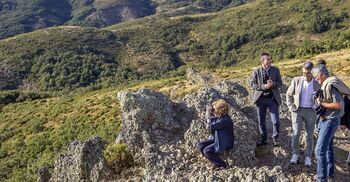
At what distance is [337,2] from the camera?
11231cm

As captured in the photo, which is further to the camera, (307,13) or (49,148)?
(307,13)

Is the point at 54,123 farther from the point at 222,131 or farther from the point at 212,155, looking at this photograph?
the point at 222,131

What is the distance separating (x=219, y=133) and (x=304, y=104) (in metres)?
2.02

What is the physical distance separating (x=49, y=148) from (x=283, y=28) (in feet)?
292

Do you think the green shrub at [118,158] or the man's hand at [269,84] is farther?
the green shrub at [118,158]

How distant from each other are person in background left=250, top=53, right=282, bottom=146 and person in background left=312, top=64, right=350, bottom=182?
5.80 ft

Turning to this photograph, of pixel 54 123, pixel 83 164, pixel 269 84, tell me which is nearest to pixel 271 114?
pixel 269 84

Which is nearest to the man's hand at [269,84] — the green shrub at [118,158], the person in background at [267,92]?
the person in background at [267,92]

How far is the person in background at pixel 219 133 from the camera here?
9.05 m

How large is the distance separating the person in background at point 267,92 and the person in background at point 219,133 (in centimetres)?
169

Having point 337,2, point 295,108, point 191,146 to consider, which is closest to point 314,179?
point 295,108

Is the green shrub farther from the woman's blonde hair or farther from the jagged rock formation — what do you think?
the woman's blonde hair

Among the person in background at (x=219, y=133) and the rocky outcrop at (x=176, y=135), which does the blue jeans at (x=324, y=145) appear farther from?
the person in background at (x=219, y=133)

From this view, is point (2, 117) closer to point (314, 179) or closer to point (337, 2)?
point (314, 179)
